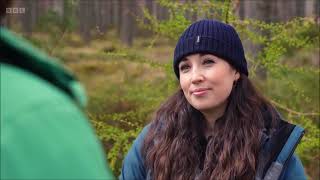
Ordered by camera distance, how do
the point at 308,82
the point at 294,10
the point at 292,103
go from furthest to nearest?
1. the point at 294,10
2. the point at 308,82
3. the point at 292,103

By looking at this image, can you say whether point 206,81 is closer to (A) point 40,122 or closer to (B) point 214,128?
(B) point 214,128

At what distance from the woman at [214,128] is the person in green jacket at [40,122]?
1946 millimetres

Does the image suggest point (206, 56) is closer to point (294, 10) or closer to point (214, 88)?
point (214, 88)

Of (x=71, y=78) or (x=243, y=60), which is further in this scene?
(x=243, y=60)

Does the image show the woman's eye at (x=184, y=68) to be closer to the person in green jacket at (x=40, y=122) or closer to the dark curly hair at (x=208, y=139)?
the dark curly hair at (x=208, y=139)

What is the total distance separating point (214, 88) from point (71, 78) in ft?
6.80

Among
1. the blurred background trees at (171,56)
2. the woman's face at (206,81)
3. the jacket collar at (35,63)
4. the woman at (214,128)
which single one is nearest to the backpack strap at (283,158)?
the woman at (214,128)

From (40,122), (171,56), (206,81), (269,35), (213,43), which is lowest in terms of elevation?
(171,56)

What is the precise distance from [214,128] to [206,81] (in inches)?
8.0

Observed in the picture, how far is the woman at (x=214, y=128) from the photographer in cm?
292

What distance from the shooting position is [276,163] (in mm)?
2875

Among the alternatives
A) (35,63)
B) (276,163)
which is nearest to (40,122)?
(35,63)

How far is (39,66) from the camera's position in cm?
99

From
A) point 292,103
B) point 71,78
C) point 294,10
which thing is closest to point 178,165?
point 71,78
